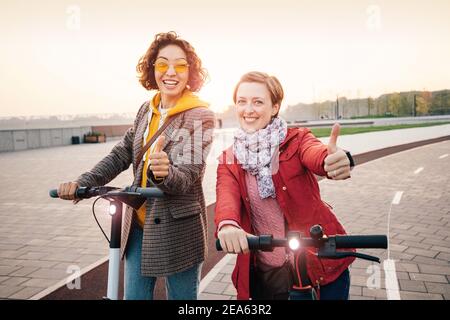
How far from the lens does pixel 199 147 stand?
2.22 meters

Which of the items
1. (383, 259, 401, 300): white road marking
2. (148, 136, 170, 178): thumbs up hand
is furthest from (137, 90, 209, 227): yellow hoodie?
(383, 259, 401, 300): white road marking

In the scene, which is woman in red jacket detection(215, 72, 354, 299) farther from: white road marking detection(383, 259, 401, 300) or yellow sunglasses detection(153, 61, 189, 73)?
white road marking detection(383, 259, 401, 300)

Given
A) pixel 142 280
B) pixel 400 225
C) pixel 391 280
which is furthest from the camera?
pixel 400 225

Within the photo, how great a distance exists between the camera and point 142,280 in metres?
2.40

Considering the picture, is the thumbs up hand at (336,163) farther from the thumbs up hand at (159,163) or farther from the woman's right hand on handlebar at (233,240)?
the thumbs up hand at (159,163)

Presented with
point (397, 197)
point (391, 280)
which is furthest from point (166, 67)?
point (397, 197)

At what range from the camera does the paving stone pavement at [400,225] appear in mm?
4090

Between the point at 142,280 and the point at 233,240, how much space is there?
965 millimetres

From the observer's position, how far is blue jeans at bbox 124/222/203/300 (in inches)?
94.1

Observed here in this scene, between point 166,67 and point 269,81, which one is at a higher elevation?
point 166,67

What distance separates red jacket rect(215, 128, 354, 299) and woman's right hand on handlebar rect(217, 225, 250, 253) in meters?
0.19

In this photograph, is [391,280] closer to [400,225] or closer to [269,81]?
[400,225]
